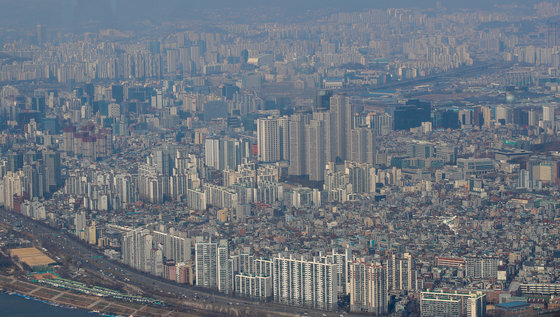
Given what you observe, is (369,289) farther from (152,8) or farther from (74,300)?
(152,8)

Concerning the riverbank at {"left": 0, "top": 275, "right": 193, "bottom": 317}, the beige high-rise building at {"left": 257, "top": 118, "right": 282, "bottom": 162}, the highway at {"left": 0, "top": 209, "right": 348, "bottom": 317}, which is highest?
the beige high-rise building at {"left": 257, "top": 118, "right": 282, "bottom": 162}

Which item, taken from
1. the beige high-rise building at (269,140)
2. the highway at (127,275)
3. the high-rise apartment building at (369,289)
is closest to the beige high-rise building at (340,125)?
the beige high-rise building at (269,140)

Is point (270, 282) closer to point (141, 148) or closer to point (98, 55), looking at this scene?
point (141, 148)

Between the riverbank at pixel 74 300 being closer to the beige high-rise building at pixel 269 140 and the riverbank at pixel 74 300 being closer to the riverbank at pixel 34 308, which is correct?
the riverbank at pixel 34 308

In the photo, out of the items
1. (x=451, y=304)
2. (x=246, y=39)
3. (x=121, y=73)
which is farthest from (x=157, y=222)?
(x=246, y=39)

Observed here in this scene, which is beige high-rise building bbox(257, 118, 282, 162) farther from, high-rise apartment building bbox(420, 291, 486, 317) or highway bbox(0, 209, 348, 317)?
high-rise apartment building bbox(420, 291, 486, 317)

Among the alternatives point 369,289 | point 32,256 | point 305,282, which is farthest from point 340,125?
point 369,289

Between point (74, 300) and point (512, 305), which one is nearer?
point (512, 305)

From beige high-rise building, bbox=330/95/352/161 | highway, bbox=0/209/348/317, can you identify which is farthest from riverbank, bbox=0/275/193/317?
beige high-rise building, bbox=330/95/352/161

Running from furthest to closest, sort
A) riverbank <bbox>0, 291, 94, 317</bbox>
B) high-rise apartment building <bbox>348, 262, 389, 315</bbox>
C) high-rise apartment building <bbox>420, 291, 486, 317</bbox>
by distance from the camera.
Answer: riverbank <bbox>0, 291, 94, 317</bbox>, high-rise apartment building <bbox>348, 262, 389, 315</bbox>, high-rise apartment building <bbox>420, 291, 486, 317</bbox>

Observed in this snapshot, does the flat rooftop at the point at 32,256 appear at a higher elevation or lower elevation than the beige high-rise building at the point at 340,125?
lower
